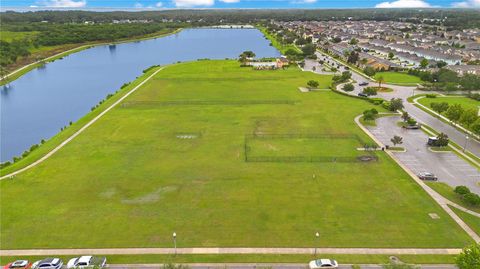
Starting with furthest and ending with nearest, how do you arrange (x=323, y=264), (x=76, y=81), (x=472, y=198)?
(x=76, y=81) < (x=472, y=198) < (x=323, y=264)

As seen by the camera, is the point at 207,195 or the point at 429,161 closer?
the point at 207,195

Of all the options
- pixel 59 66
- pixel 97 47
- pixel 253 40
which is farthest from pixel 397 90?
pixel 97 47

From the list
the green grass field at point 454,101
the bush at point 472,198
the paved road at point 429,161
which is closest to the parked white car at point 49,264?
the bush at point 472,198

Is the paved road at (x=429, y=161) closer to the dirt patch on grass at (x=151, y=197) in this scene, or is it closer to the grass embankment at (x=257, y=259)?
the grass embankment at (x=257, y=259)

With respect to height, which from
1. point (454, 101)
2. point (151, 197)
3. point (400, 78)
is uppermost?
point (400, 78)

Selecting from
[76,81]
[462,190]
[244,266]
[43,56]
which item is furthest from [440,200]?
[43,56]

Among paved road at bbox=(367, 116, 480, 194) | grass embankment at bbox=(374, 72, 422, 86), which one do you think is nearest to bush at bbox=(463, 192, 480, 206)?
paved road at bbox=(367, 116, 480, 194)

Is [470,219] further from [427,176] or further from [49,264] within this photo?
[49,264]
